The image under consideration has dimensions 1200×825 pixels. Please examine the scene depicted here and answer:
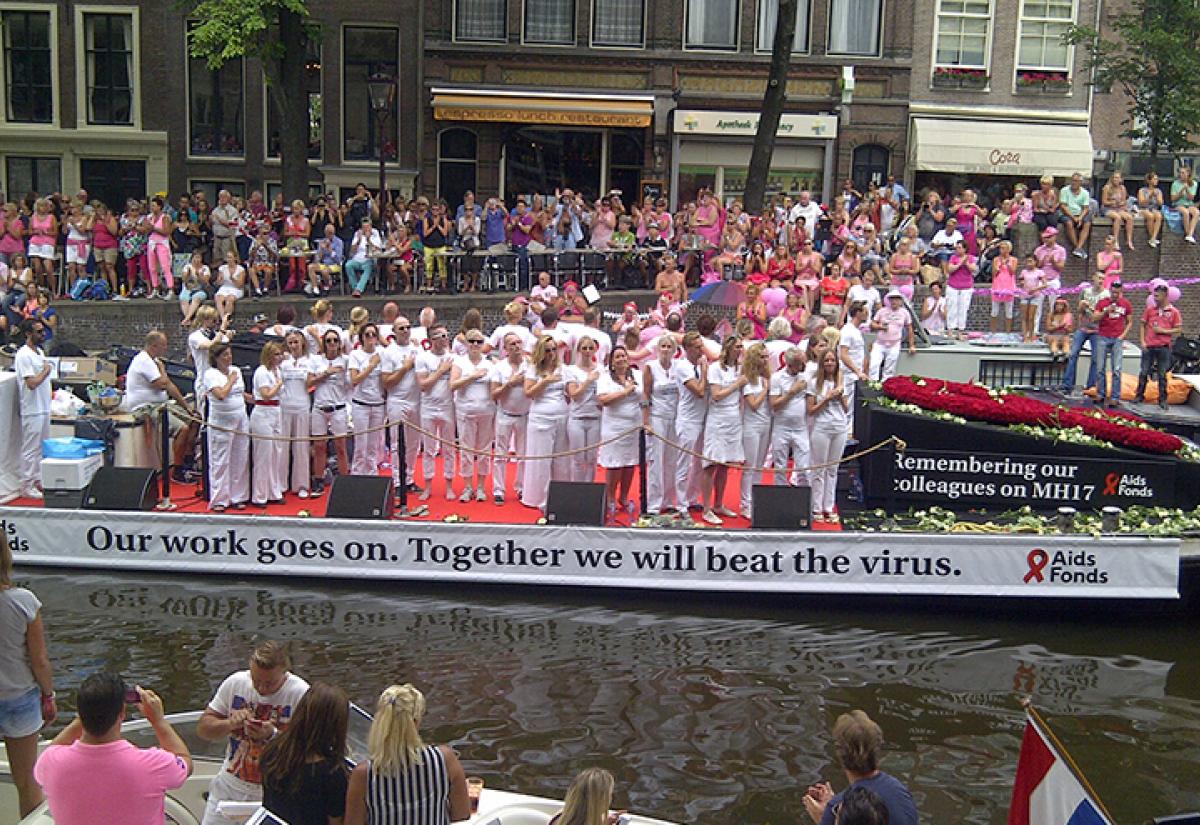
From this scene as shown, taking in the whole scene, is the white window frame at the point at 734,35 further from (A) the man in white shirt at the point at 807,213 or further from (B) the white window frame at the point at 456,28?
(A) the man in white shirt at the point at 807,213

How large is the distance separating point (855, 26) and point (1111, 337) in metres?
14.4

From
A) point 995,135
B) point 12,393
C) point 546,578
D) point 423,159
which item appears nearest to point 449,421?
point 546,578

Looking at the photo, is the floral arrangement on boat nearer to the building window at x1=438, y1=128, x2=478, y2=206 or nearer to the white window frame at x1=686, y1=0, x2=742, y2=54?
the white window frame at x1=686, y1=0, x2=742, y2=54

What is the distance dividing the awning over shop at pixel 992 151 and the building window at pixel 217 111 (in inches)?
572

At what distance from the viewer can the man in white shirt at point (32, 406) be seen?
13883 mm

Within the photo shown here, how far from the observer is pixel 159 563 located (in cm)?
1328

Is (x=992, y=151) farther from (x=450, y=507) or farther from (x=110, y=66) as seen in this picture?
(x=450, y=507)

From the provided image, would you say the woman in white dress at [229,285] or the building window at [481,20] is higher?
the building window at [481,20]

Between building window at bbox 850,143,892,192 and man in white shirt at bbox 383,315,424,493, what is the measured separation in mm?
18316

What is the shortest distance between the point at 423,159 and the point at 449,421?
56.3 feet

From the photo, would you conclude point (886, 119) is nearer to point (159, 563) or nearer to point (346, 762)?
point (159, 563)

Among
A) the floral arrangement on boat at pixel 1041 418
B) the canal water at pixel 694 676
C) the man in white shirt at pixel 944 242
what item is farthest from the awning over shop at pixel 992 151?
the canal water at pixel 694 676

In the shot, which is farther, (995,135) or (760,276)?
(995,135)

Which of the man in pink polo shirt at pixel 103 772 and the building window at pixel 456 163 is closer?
the man in pink polo shirt at pixel 103 772
